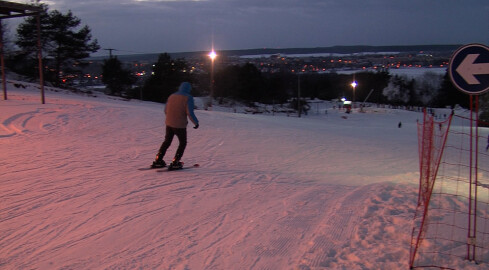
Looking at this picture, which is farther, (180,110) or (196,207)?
(180,110)

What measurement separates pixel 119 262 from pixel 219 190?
119 inches

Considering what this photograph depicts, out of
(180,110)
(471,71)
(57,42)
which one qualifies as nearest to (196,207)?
(180,110)

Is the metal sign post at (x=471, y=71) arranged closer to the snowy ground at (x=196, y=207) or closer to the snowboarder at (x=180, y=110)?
the snowy ground at (x=196, y=207)

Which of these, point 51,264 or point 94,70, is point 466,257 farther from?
point 94,70

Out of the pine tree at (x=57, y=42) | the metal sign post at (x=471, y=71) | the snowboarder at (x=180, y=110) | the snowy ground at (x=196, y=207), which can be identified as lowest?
the snowy ground at (x=196, y=207)

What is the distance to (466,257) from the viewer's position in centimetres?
413

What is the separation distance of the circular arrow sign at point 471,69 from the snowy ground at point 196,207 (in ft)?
6.19

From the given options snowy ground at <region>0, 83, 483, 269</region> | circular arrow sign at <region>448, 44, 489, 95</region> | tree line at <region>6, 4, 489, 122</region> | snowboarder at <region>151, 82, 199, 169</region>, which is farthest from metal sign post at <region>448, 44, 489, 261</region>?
tree line at <region>6, 4, 489, 122</region>

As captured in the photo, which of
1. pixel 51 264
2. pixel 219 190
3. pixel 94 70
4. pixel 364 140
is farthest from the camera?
pixel 94 70

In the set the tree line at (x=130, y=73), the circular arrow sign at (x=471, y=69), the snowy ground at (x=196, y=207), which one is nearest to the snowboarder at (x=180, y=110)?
the snowy ground at (x=196, y=207)

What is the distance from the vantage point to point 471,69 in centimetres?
398

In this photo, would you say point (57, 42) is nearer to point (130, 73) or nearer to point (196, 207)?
point (130, 73)

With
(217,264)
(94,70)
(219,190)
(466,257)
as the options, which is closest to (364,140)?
(219,190)

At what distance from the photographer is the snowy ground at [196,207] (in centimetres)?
416
